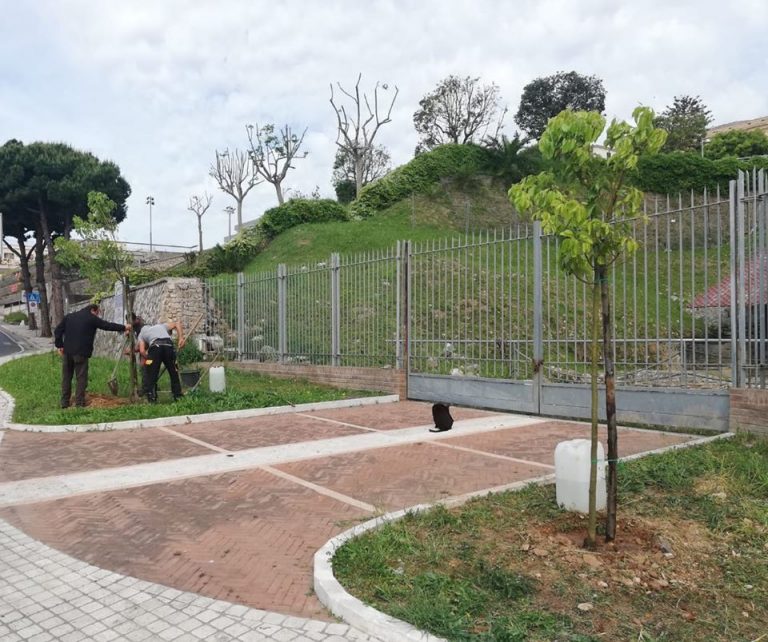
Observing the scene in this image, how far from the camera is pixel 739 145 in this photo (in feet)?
153

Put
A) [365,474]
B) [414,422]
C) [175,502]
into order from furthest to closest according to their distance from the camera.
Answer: [414,422] → [365,474] → [175,502]

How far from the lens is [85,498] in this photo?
18.8 feet

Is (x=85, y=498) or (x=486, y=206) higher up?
(x=486, y=206)

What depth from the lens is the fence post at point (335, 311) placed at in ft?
43.3

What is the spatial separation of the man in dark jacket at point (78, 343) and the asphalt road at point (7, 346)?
20.5 m

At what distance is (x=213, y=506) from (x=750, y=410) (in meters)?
5.70

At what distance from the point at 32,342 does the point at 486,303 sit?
31.9 metres

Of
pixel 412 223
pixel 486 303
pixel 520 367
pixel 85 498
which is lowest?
pixel 85 498

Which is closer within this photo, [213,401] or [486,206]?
[213,401]

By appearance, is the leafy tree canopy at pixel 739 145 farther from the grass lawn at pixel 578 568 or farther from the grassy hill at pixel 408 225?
the grass lawn at pixel 578 568

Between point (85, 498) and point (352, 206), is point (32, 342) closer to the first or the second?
point (352, 206)

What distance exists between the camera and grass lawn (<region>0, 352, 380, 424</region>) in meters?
9.77


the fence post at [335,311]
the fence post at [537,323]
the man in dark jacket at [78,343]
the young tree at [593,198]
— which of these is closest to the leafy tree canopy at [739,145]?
the fence post at [335,311]

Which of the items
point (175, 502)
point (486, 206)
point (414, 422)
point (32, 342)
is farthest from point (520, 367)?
point (32, 342)
